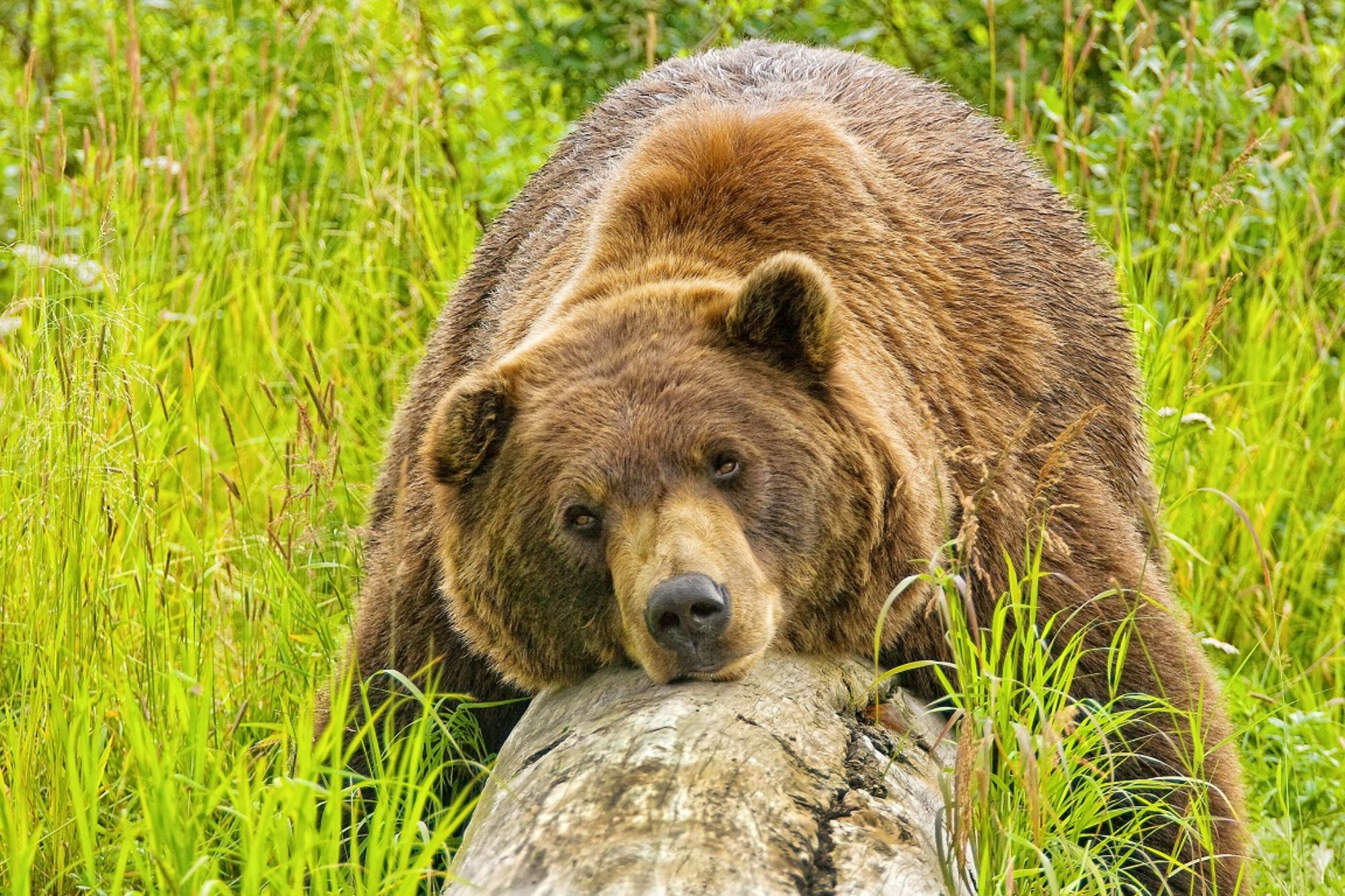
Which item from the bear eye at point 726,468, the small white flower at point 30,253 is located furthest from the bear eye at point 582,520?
the small white flower at point 30,253

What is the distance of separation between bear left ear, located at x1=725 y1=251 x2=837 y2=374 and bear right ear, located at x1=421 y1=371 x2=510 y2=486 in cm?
50

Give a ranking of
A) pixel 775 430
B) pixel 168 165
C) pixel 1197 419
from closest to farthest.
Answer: pixel 775 430 → pixel 1197 419 → pixel 168 165

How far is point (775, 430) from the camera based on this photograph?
11.3 ft

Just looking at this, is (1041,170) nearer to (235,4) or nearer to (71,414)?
(71,414)

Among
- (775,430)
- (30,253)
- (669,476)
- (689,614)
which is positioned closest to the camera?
(689,614)

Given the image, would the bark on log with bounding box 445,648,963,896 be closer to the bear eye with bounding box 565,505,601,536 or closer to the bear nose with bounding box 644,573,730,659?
the bear nose with bounding box 644,573,730,659

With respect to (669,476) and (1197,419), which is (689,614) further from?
(1197,419)

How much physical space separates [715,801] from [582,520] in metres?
0.89

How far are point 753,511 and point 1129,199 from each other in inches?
136

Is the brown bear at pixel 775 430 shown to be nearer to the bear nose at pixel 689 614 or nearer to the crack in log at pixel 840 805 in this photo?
the bear nose at pixel 689 614

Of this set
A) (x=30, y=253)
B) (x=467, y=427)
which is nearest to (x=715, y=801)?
(x=467, y=427)

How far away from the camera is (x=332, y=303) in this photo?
6.02 metres

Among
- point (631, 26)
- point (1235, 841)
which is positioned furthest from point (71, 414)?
point (631, 26)

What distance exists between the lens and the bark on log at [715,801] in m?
2.50
